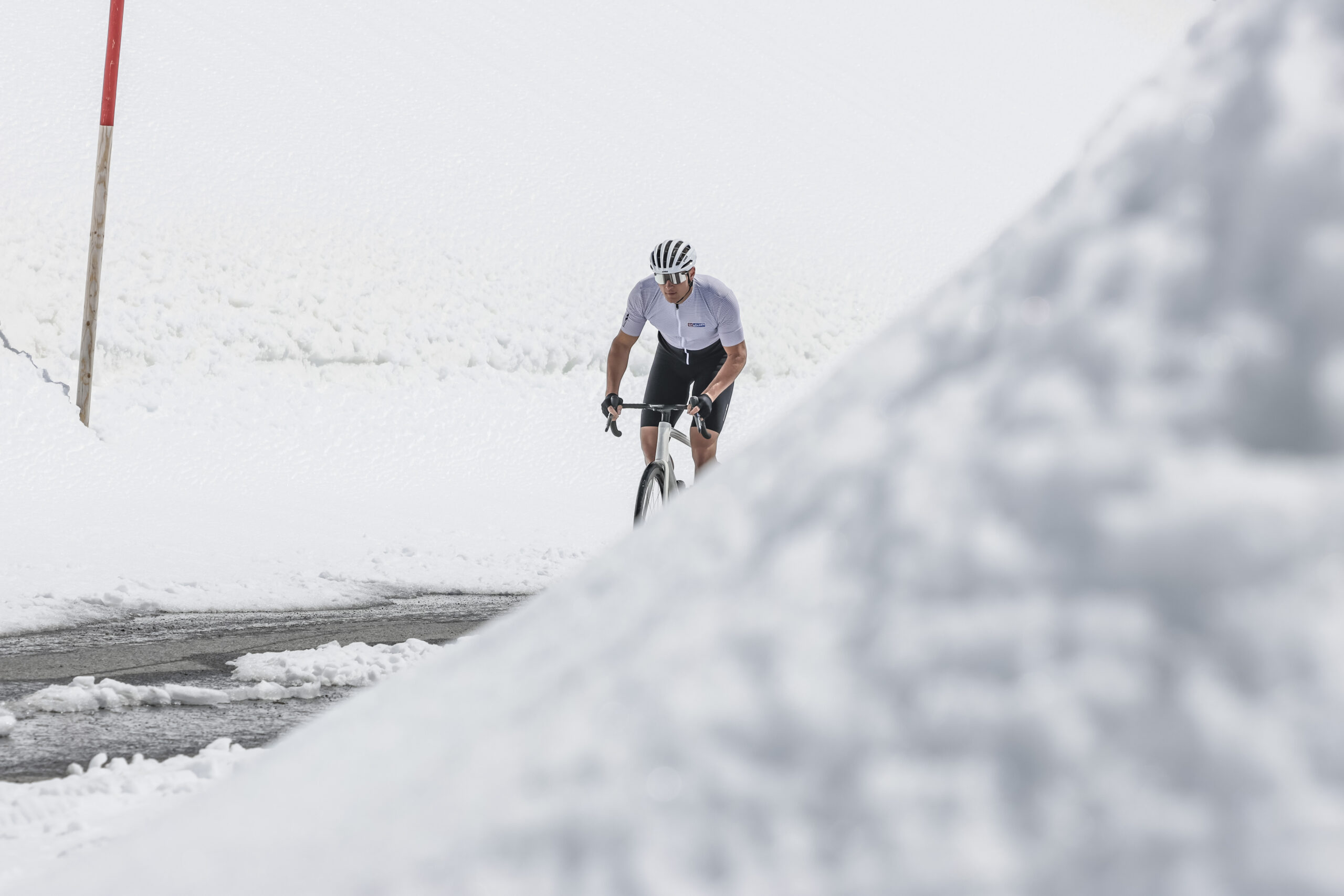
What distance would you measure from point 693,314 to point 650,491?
1.22m

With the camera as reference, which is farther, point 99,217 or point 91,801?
point 99,217

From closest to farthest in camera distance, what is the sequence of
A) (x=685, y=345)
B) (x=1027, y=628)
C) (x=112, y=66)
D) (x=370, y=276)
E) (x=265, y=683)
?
(x=1027, y=628), (x=265, y=683), (x=685, y=345), (x=112, y=66), (x=370, y=276)

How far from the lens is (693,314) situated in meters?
6.55

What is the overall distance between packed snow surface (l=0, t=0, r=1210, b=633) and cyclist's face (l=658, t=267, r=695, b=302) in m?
1.94

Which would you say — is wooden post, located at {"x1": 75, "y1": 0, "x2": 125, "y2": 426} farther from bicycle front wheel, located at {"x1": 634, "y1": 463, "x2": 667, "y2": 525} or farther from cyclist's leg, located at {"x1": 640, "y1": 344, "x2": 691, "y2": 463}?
bicycle front wheel, located at {"x1": 634, "y1": 463, "x2": 667, "y2": 525}

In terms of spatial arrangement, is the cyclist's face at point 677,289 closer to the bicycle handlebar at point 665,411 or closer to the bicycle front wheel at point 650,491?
the bicycle handlebar at point 665,411

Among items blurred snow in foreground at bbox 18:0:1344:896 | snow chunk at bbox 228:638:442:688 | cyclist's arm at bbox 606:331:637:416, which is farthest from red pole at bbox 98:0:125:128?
blurred snow in foreground at bbox 18:0:1344:896

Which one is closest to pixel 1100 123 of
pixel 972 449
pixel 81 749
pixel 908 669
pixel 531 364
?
pixel 972 449

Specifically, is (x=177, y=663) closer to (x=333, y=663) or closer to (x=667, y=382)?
(x=333, y=663)

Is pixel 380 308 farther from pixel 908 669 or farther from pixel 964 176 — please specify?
pixel 964 176

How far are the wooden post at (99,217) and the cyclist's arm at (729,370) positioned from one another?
6.12 meters

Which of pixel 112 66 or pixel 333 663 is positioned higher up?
pixel 112 66

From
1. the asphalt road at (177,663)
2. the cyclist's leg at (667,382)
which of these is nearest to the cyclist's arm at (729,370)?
the cyclist's leg at (667,382)

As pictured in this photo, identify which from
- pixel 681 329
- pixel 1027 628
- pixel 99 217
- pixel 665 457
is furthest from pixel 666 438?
pixel 99 217
